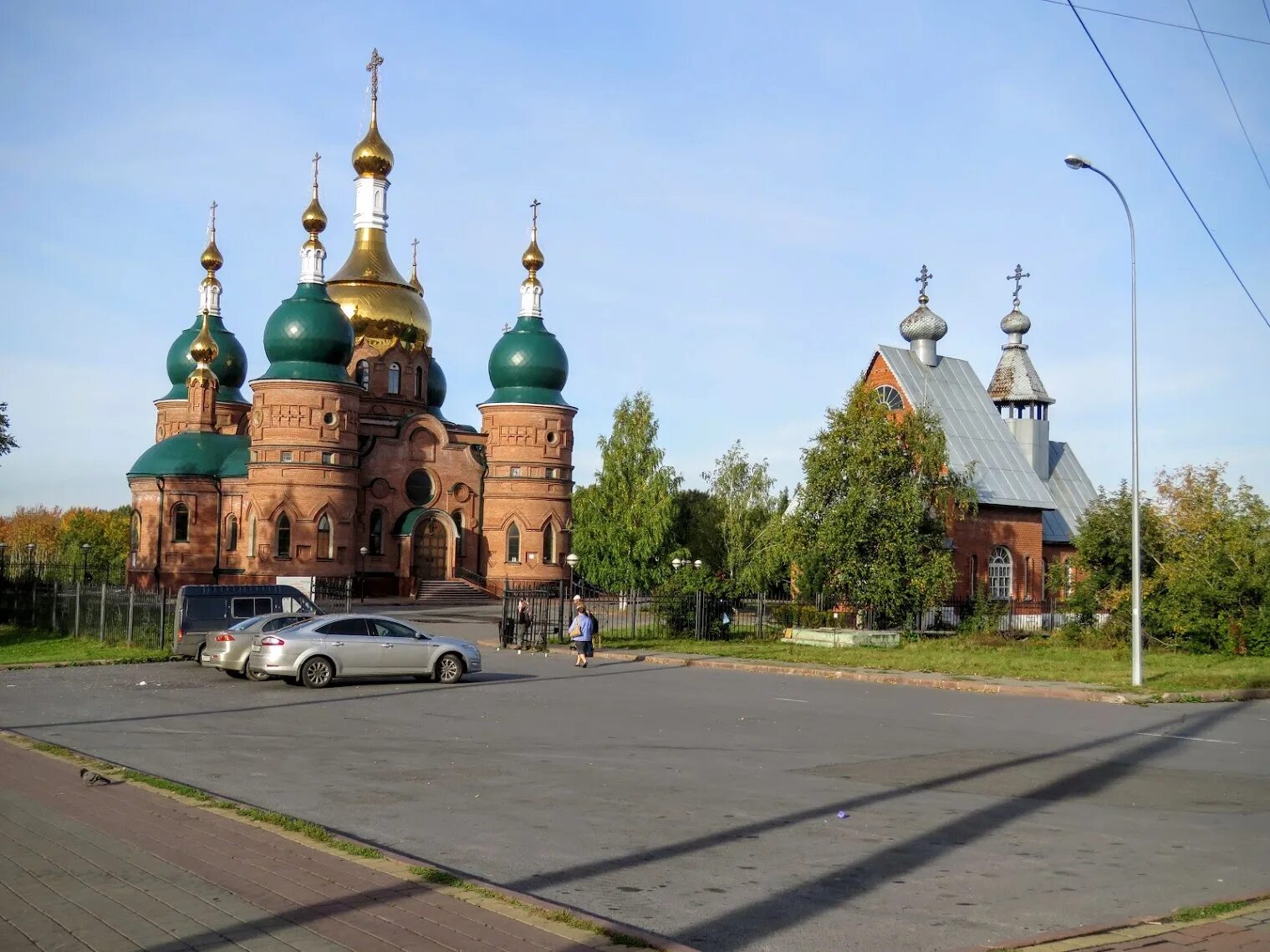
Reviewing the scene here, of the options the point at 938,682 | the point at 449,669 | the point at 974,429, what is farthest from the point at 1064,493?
the point at 449,669

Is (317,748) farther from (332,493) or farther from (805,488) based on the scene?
(332,493)

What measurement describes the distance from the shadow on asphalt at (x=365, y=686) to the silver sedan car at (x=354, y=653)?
266 mm

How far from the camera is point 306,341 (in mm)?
52719

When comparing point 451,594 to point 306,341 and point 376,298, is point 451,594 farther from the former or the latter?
point 376,298

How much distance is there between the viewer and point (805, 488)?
119 ft

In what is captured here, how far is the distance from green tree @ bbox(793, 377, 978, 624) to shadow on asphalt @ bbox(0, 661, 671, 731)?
10351 millimetres

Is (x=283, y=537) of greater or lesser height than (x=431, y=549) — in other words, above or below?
above

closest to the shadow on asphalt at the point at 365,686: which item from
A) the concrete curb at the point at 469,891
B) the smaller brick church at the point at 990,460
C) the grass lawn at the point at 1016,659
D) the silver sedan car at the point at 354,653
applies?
the silver sedan car at the point at 354,653

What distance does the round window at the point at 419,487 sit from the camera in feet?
191

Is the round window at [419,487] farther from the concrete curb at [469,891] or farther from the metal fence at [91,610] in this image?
the concrete curb at [469,891]

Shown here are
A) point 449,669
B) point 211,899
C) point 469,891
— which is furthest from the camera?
point 449,669

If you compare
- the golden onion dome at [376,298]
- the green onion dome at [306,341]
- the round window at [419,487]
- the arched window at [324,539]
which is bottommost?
the arched window at [324,539]

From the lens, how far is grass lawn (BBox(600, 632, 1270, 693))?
22.2 metres

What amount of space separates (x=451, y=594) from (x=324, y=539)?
641 cm
